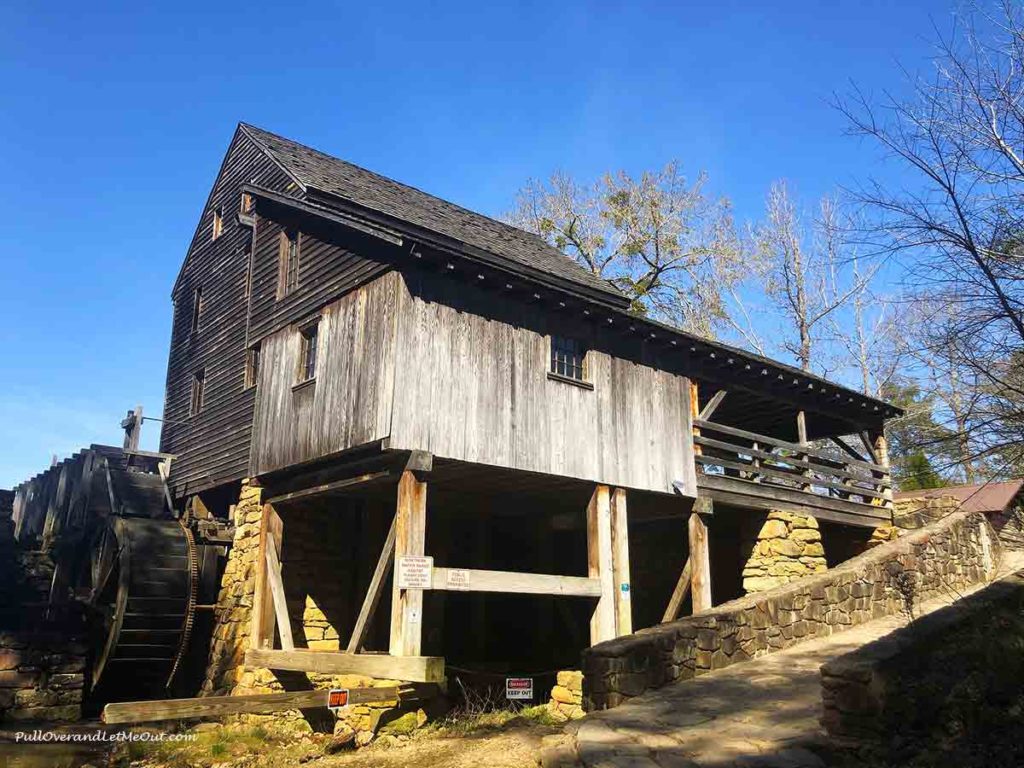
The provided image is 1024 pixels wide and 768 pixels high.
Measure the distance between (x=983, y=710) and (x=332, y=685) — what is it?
907cm

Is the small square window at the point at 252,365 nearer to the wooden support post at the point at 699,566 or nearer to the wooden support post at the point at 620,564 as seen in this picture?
the wooden support post at the point at 620,564

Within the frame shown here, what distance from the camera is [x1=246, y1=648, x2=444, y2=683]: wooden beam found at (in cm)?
944

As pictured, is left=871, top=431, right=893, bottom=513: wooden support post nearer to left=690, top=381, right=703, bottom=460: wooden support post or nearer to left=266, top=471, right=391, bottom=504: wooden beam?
left=690, top=381, right=703, bottom=460: wooden support post

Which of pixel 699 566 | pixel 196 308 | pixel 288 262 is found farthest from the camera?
pixel 196 308

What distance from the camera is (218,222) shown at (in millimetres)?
18859

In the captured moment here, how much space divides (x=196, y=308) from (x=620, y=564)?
12.0m

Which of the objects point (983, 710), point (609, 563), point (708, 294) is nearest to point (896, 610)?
point (609, 563)

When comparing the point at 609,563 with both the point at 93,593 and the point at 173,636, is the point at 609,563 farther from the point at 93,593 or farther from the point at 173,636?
the point at 93,593

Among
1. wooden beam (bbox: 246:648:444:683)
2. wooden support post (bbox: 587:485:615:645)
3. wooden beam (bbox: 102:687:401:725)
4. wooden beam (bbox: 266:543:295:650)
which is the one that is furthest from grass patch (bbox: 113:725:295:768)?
wooden support post (bbox: 587:485:615:645)

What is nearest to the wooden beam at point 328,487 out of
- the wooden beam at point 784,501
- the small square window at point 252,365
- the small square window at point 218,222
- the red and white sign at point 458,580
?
the red and white sign at point 458,580

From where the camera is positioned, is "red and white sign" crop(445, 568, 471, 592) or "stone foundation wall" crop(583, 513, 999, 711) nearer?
"stone foundation wall" crop(583, 513, 999, 711)

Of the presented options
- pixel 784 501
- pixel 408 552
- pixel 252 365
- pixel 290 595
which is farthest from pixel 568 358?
pixel 252 365

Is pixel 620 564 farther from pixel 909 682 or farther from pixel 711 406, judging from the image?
pixel 909 682

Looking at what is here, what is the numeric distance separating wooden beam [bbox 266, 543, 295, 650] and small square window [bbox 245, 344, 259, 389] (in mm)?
3543
